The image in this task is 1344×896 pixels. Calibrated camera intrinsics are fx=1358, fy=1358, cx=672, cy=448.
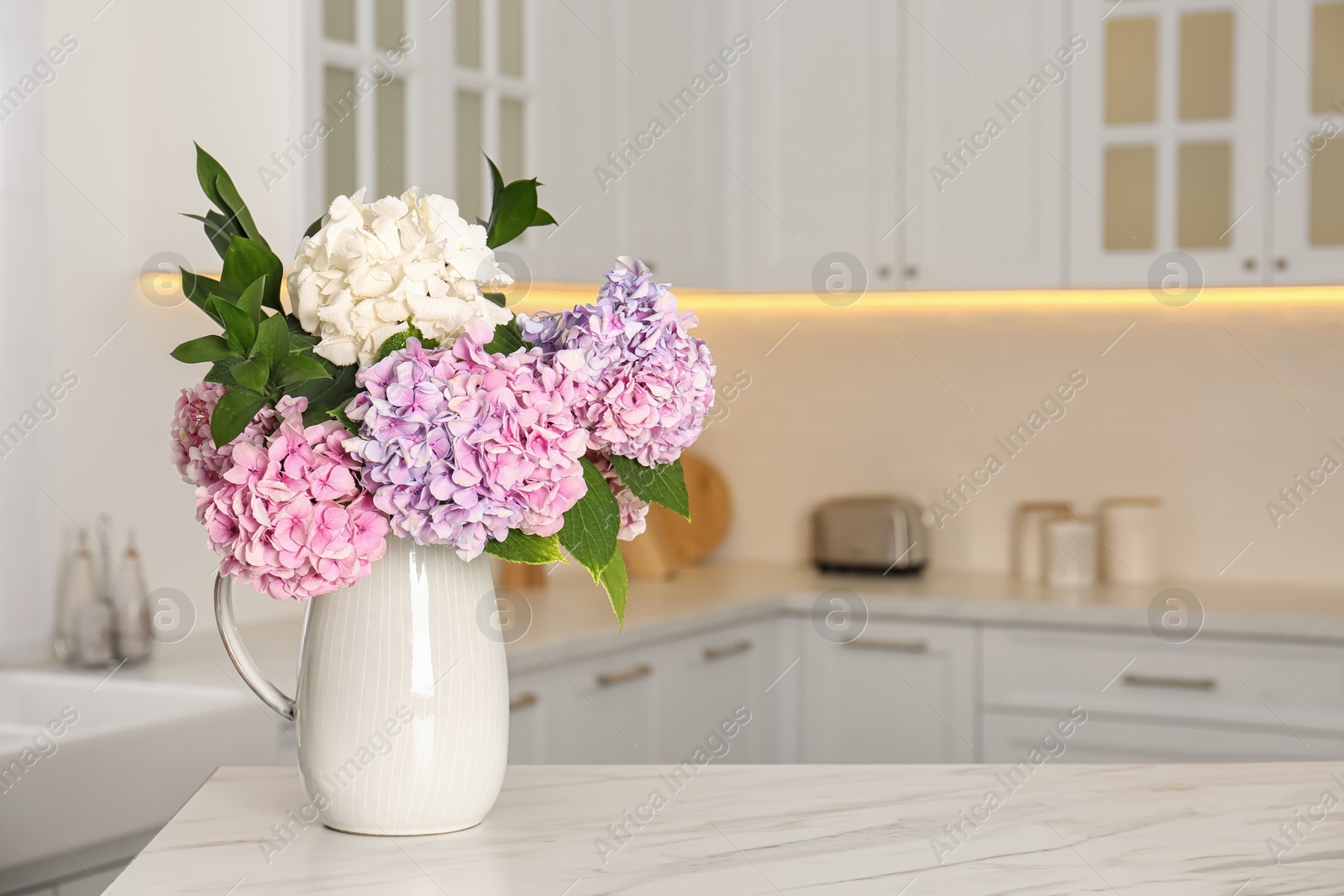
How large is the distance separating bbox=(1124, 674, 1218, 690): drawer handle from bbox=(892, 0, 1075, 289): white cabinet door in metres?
0.85

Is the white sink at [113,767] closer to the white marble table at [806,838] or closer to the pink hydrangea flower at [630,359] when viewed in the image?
the white marble table at [806,838]

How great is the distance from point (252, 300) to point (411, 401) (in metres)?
0.13

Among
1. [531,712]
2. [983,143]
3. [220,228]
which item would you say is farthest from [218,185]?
[983,143]

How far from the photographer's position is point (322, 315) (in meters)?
0.91

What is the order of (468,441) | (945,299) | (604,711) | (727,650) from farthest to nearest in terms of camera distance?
(945,299), (727,650), (604,711), (468,441)

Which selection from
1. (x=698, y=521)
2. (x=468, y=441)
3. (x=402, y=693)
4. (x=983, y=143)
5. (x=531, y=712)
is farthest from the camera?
(x=698, y=521)

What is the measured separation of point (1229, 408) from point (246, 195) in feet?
7.04

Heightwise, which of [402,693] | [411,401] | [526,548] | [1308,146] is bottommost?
[402,693]

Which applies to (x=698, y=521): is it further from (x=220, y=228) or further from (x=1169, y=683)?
(x=220, y=228)

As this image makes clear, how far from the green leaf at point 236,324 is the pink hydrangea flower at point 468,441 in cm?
8

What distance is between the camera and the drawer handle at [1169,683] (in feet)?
8.66

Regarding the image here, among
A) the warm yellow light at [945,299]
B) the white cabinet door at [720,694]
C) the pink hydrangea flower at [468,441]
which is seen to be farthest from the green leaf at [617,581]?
the warm yellow light at [945,299]

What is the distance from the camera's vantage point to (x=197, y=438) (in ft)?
3.18

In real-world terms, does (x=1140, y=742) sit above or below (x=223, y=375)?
below
